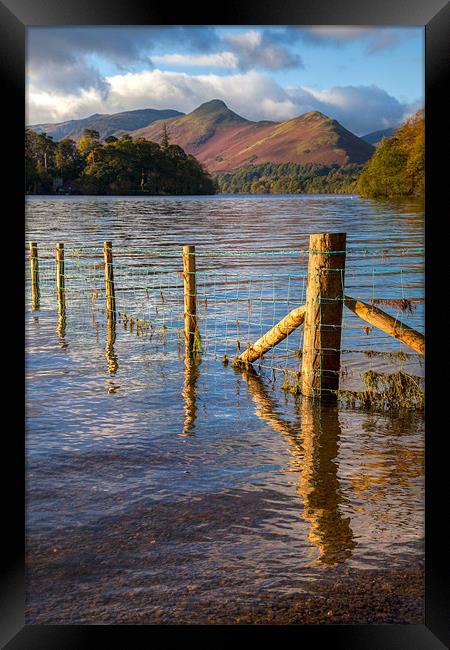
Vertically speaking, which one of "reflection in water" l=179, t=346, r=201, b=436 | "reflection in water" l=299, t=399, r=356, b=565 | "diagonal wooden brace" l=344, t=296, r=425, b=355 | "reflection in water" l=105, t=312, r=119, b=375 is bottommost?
"reflection in water" l=299, t=399, r=356, b=565

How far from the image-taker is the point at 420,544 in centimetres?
614

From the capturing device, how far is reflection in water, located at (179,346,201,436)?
9930mm

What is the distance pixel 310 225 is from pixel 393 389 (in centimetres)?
4173

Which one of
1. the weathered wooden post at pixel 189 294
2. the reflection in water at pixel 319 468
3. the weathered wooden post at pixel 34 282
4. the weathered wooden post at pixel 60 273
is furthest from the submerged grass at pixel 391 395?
the weathered wooden post at pixel 34 282

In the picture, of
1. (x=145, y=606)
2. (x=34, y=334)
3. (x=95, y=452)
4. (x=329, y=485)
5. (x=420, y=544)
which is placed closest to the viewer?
(x=145, y=606)

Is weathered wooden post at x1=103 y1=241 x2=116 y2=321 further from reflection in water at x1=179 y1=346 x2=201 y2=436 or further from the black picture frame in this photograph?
the black picture frame

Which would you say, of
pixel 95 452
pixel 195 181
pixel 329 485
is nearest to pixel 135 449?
pixel 95 452

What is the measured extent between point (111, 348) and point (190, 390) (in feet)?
13.1

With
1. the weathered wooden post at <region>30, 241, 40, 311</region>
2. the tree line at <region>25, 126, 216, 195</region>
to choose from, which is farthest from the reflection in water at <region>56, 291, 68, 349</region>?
the tree line at <region>25, 126, 216, 195</region>

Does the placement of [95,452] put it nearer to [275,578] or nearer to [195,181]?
[275,578]

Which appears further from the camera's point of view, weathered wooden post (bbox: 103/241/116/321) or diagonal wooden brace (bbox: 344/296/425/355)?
weathered wooden post (bbox: 103/241/116/321)

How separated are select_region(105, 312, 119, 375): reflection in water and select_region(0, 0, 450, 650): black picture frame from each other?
28.5 feet

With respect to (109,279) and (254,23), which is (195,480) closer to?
(254,23)

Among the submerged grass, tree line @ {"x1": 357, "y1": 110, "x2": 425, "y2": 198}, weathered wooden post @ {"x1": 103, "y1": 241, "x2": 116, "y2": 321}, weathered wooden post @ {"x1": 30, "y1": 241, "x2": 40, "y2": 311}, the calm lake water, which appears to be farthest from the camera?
tree line @ {"x1": 357, "y1": 110, "x2": 425, "y2": 198}
